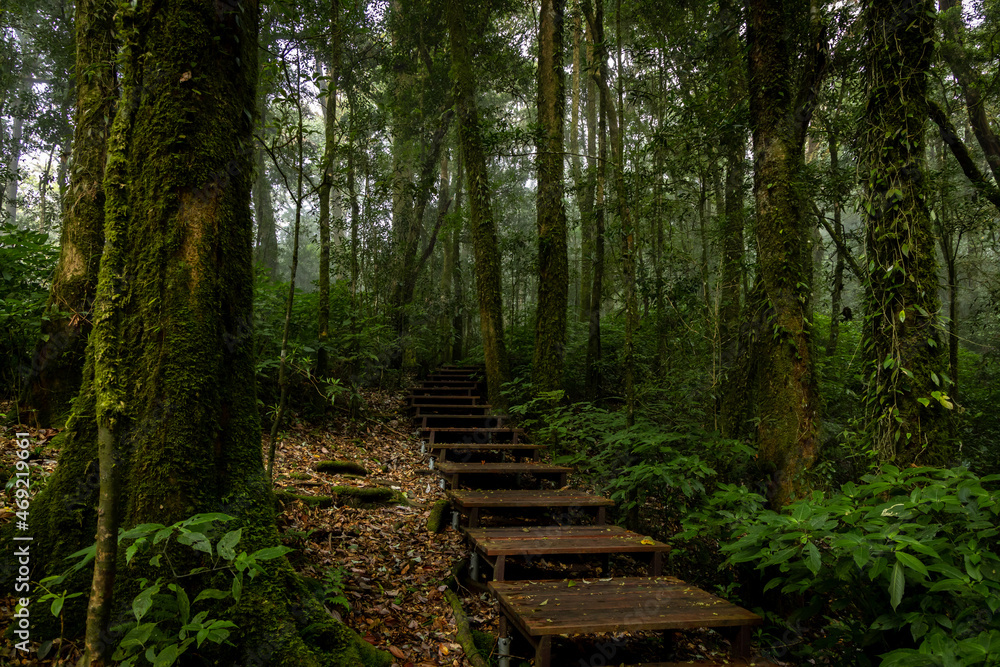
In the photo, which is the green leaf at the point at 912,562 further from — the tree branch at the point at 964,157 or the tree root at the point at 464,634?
the tree branch at the point at 964,157

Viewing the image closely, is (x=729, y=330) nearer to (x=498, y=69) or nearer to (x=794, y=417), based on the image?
(x=794, y=417)

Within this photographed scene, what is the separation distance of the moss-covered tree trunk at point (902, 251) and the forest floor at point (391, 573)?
2.16 m

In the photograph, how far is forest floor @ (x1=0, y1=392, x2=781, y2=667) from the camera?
10.6 ft

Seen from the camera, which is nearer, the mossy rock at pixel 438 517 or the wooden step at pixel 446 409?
the mossy rock at pixel 438 517

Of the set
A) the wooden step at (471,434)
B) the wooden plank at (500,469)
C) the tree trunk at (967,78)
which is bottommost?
the wooden plank at (500,469)

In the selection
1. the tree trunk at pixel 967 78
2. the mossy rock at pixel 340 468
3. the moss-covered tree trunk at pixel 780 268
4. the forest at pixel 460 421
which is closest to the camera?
the forest at pixel 460 421

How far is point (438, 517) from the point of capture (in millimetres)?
5230

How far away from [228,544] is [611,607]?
2201 millimetres

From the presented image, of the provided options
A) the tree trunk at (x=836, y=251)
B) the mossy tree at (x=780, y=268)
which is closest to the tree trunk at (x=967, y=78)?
the tree trunk at (x=836, y=251)

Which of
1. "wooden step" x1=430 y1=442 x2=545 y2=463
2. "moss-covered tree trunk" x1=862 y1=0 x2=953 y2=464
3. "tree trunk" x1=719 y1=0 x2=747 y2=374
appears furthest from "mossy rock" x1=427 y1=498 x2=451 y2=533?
"moss-covered tree trunk" x1=862 y1=0 x2=953 y2=464

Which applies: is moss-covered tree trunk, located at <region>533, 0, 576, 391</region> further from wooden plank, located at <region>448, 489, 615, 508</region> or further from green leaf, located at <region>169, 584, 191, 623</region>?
green leaf, located at <region>169, 584, 191, 623</region>

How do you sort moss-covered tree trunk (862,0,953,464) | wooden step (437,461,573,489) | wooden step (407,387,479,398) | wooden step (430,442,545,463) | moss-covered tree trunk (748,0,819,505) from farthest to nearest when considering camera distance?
1. wooden step (407,387,479,398)
2. wooden step (430,442,545,463)
3. wooden step (437,461,573,489)
4. moss-covered tree trunk (748,0,819,505)
5. moss-covered tree trunk (862,0,953,464)

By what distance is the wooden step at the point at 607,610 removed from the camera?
9.01ft

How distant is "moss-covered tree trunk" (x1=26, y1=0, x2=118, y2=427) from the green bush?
5.51 meters
